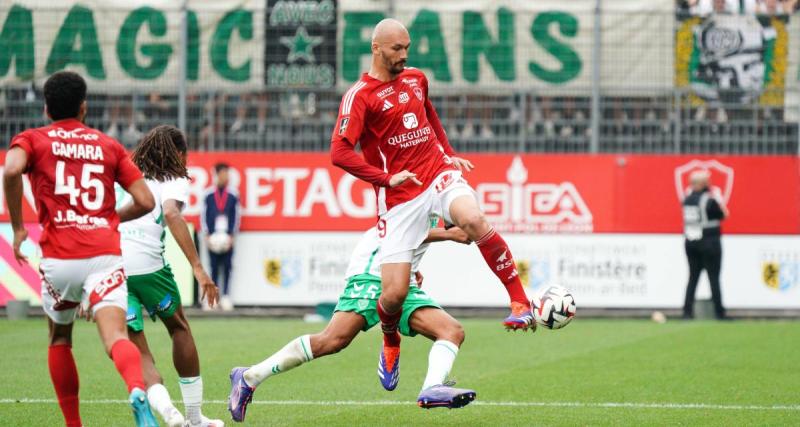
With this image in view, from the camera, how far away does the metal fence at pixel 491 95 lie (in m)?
20.3

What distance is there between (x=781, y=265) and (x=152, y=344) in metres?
9.85

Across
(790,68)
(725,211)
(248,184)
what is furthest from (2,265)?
(790,68)

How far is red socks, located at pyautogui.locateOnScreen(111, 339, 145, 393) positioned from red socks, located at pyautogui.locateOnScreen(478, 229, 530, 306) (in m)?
2.66

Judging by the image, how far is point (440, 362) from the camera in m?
8.73

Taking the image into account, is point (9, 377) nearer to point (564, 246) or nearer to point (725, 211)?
point (564, 246)

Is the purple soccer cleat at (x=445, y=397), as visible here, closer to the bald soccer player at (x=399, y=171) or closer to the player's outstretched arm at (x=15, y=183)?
the bald soccer player at (x=399, y=171)

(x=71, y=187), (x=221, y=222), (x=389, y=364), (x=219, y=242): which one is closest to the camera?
(x=71, y=187)

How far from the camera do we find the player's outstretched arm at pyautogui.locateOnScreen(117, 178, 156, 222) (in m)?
7.59

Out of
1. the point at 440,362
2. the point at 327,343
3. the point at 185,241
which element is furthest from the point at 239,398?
the point at 440,362

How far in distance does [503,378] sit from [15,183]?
6.18 m

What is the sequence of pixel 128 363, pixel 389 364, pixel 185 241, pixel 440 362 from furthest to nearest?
1. pixel 389 364
2. pixel 440 362
3. pixel 185 241
4. pixel 128 363

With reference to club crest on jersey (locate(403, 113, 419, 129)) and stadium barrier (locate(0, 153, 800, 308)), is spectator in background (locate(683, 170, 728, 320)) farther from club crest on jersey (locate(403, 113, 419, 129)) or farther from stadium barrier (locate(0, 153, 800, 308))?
club crest on jersey (locate(403, 113, 419, 129))

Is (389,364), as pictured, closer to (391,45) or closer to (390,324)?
(390,324)

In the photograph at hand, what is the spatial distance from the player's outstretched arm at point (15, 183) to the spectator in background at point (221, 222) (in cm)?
1255
